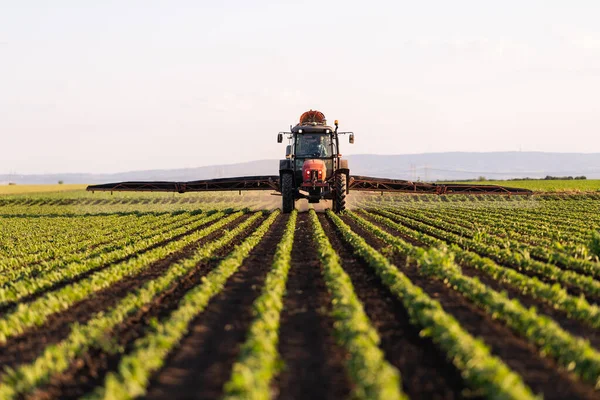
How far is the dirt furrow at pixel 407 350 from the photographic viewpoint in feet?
16.8

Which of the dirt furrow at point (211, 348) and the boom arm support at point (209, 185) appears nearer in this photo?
the dirt furrow at point (211, 348)

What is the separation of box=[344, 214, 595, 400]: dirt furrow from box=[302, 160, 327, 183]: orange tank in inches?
499

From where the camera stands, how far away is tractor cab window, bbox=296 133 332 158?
75.1ft

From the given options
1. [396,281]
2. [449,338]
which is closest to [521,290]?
[396,281]

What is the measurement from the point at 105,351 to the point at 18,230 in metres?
17.4

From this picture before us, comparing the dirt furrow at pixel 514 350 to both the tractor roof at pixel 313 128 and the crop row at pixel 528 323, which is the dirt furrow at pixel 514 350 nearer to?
the crop row at pixel 528 323

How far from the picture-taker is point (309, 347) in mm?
6207

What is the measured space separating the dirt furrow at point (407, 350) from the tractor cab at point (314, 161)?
13029 millimetres

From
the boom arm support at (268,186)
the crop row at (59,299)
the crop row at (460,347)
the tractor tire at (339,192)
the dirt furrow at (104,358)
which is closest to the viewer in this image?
the crop row at (460,347)

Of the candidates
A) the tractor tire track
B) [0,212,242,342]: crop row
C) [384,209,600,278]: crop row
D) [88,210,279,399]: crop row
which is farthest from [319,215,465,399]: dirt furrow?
[0,212,242,342]: crop row

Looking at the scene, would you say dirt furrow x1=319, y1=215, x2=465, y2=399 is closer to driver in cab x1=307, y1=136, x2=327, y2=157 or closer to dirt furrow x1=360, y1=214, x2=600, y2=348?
dirt furrow x1=360, y1=214, x2=600, y2=348

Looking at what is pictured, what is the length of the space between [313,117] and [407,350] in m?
18.5

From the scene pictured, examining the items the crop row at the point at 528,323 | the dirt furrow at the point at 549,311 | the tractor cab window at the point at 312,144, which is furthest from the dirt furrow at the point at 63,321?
the tractor cab window at the point at 312,144

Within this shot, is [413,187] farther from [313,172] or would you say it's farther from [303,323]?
[303,323]
